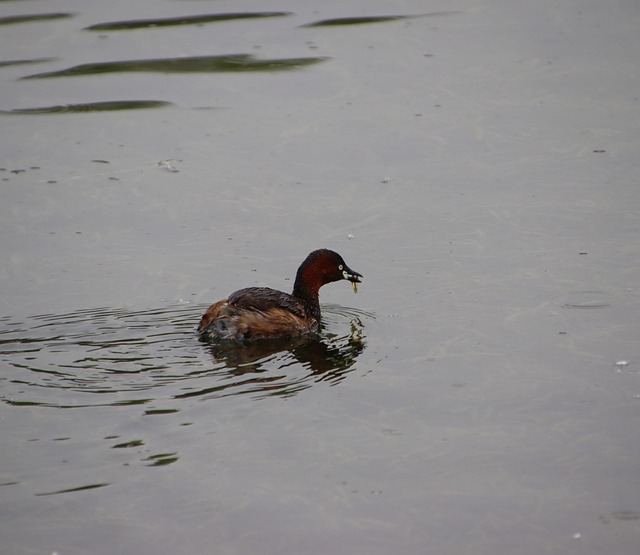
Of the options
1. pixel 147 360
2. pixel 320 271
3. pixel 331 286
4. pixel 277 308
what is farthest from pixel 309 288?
pixel 147 360

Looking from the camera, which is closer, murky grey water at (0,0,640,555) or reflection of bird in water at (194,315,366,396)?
murky grey water at (0,0,640,555)

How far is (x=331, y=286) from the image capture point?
1077cm

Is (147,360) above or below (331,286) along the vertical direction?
above

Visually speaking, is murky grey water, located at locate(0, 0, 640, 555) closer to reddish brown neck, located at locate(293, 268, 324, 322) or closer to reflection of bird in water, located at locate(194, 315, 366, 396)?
reflection of bird in water, located at locate(194, 315, 366, 396)

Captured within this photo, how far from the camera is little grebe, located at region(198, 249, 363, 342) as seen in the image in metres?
9.10

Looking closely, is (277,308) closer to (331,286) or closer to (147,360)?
(147,360)

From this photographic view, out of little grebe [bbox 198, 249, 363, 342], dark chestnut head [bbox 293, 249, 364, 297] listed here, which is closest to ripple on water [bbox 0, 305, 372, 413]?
little grebe [bbox 198, 249, 363, 342]

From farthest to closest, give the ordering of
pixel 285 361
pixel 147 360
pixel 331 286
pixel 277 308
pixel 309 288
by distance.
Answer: pixel 331 286, pixel 309 288, pixel 277 308, pixel 285 361, pixel 147 360

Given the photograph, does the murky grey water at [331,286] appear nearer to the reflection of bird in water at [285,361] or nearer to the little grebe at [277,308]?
the reflection of bird in water at [285,361]

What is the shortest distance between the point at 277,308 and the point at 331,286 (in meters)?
1.55

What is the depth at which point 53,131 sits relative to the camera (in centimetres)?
1356

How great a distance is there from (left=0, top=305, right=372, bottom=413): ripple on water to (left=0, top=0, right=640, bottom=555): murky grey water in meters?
0.03

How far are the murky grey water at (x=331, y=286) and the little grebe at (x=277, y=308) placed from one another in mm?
273

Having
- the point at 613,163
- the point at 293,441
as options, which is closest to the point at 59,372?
the point at 293,441
